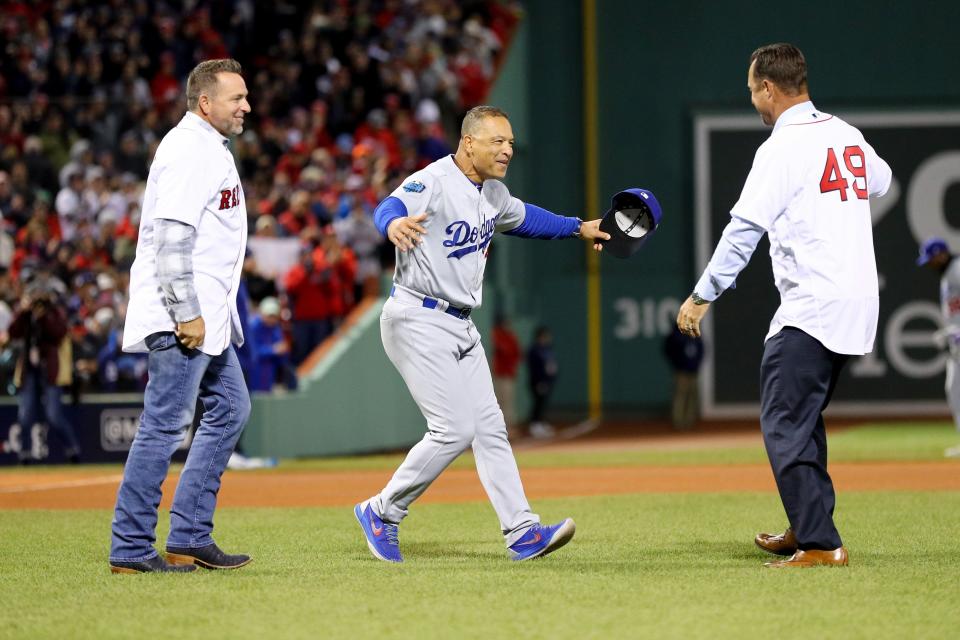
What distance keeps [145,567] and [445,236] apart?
214 centimetres

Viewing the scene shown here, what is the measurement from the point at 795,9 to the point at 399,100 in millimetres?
7862

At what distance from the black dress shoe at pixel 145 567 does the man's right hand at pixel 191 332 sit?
1.05 m

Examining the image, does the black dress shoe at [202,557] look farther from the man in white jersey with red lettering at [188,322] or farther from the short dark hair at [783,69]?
the short dark hair at [783,69]

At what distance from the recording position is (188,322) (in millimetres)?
6363

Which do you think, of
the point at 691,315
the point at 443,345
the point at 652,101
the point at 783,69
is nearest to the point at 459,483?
the point at 443,345

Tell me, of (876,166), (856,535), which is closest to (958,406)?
(856,535)

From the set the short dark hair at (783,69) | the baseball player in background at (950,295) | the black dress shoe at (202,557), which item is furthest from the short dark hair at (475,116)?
the baseball player in background at (950,295)

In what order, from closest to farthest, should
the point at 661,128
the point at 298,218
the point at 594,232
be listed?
the point at 594,232, the point at 298,218, the point at 661,128

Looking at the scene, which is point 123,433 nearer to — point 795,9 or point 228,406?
point 228,406

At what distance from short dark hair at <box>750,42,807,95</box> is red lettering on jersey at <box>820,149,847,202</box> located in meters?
0.38

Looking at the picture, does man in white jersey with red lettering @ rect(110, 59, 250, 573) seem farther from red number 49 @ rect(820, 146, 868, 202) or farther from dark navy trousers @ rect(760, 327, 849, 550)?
red number 49 @ rect(820, 146, 868, 202)

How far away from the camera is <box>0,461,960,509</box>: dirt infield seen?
11289 mm

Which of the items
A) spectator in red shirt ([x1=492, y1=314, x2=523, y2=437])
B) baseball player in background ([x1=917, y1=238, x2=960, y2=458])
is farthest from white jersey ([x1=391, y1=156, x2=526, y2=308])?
spectator in red shirt ([x1=492, y1=314, x2=523, y2=437])

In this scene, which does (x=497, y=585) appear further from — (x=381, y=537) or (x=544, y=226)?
(x=544, y=226)
